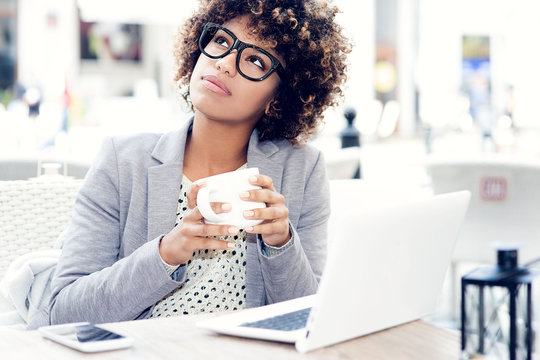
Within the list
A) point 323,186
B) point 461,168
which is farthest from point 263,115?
point 461,168

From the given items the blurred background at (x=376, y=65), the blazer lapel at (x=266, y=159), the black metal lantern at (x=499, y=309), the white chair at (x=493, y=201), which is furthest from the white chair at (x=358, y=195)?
the blurred background at (x=376, y=65)

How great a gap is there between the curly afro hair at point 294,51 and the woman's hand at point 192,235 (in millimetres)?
589

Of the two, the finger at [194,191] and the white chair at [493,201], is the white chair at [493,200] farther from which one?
the finger at [194,191]

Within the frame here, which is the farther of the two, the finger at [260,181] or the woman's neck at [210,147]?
the woman's neck at [210,147]

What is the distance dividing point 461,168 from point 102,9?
10.4 feet

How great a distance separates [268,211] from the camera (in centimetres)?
124

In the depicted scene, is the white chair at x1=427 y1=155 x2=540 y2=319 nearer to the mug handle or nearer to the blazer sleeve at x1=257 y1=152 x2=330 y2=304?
the blazer sleeve at x1=257 y1=152 x2=330 y2=304

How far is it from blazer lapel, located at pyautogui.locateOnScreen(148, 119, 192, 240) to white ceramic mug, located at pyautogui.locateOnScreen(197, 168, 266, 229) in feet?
1.34

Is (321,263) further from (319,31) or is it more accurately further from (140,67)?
(140,67)

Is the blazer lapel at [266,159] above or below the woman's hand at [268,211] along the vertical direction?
above

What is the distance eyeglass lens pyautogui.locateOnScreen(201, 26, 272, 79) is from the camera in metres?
1.67

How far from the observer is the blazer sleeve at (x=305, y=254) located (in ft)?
4.80

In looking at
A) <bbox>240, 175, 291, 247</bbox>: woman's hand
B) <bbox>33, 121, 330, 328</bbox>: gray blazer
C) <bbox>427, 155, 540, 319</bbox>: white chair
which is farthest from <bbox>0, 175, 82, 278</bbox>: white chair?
<bbox>427, 155, 540, 319</bbox>: white chair

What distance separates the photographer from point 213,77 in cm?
159
